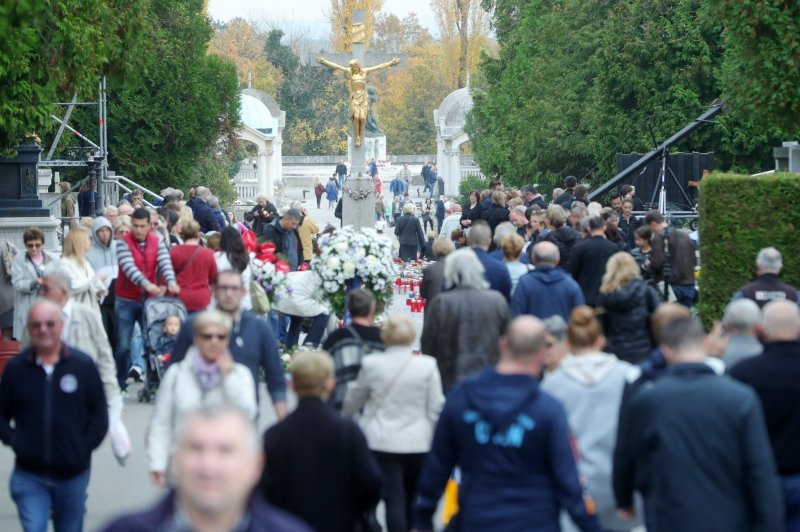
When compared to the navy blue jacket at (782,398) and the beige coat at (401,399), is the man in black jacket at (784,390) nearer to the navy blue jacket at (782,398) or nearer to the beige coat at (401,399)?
the navy blue jacket at (782,398)

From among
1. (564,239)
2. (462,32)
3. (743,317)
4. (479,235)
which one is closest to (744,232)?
(564,239)

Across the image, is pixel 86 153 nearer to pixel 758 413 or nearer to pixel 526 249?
pixel 526 249

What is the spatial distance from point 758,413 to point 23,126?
12.6 meters

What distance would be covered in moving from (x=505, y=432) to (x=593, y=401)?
1.38m

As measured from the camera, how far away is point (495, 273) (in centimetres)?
1191

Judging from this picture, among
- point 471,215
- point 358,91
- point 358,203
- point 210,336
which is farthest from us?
point 358,91

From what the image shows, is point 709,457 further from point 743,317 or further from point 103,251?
point 103,251

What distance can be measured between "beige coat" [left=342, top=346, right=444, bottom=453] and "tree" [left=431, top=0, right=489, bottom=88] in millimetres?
81386

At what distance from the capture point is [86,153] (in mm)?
30094

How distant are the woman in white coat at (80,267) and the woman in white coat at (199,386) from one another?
199 inches

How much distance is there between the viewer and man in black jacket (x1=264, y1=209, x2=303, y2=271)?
61.1ft

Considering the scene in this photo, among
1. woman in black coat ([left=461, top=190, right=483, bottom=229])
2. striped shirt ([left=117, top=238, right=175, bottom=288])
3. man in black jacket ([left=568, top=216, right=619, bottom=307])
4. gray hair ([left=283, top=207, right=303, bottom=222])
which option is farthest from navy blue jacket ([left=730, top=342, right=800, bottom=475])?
woman in black coat ([left=461, top=190, right=483, bottom=229])

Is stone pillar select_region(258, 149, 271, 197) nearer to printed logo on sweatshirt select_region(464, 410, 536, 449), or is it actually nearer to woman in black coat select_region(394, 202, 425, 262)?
woman in black coat select_region(394, 202, 425, 262)

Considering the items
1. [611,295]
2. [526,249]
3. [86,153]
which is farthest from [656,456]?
[86,153]
